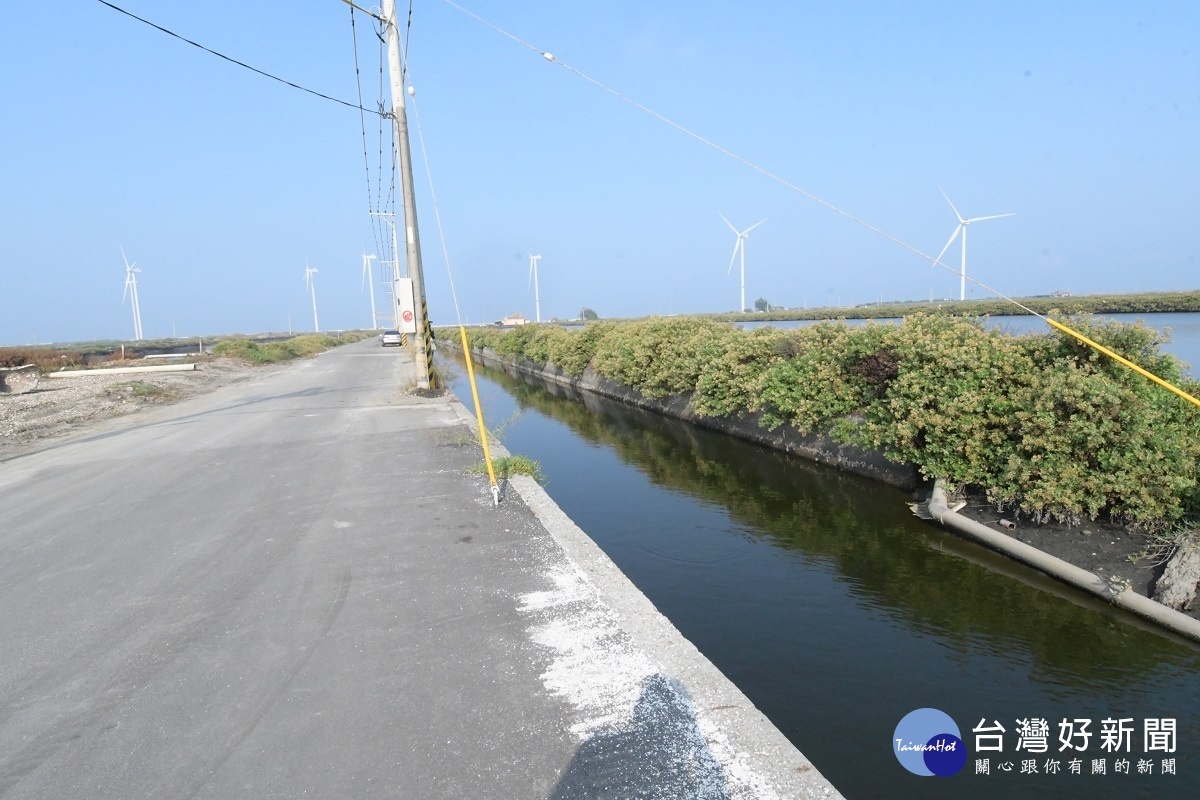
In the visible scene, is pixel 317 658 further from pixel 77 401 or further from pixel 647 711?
pixel 77 401

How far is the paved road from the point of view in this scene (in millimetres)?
3057

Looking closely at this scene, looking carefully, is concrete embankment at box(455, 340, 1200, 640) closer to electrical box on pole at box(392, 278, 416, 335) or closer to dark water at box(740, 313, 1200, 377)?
dark water at box(740, 313, 1200, 377)

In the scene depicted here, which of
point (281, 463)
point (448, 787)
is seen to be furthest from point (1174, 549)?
point (281, 463)

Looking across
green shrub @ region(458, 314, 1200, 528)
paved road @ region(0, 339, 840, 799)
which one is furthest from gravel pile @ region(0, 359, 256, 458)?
green shrub @ region(458, 314, 1200, 528)

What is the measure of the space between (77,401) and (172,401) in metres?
2.41

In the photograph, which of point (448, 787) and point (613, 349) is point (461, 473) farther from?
point (613, 349)

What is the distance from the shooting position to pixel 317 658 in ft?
13.4

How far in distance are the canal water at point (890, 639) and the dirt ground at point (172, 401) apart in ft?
1.28

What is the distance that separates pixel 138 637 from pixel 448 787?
281 cm

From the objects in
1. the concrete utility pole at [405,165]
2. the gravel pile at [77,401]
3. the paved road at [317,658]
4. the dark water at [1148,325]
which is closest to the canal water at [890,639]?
the paved road at [317,658]

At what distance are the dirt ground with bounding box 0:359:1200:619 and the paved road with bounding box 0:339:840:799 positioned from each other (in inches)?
182

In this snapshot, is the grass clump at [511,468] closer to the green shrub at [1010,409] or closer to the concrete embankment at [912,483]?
the green shrub at [1010,409]

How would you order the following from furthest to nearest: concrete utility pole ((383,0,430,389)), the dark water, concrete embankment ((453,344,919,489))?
concrete utility pole ((383,0,430,389)) < concrete embankment ((453,344,919,489)) < the dark water

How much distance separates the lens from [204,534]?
6598 millimetres
